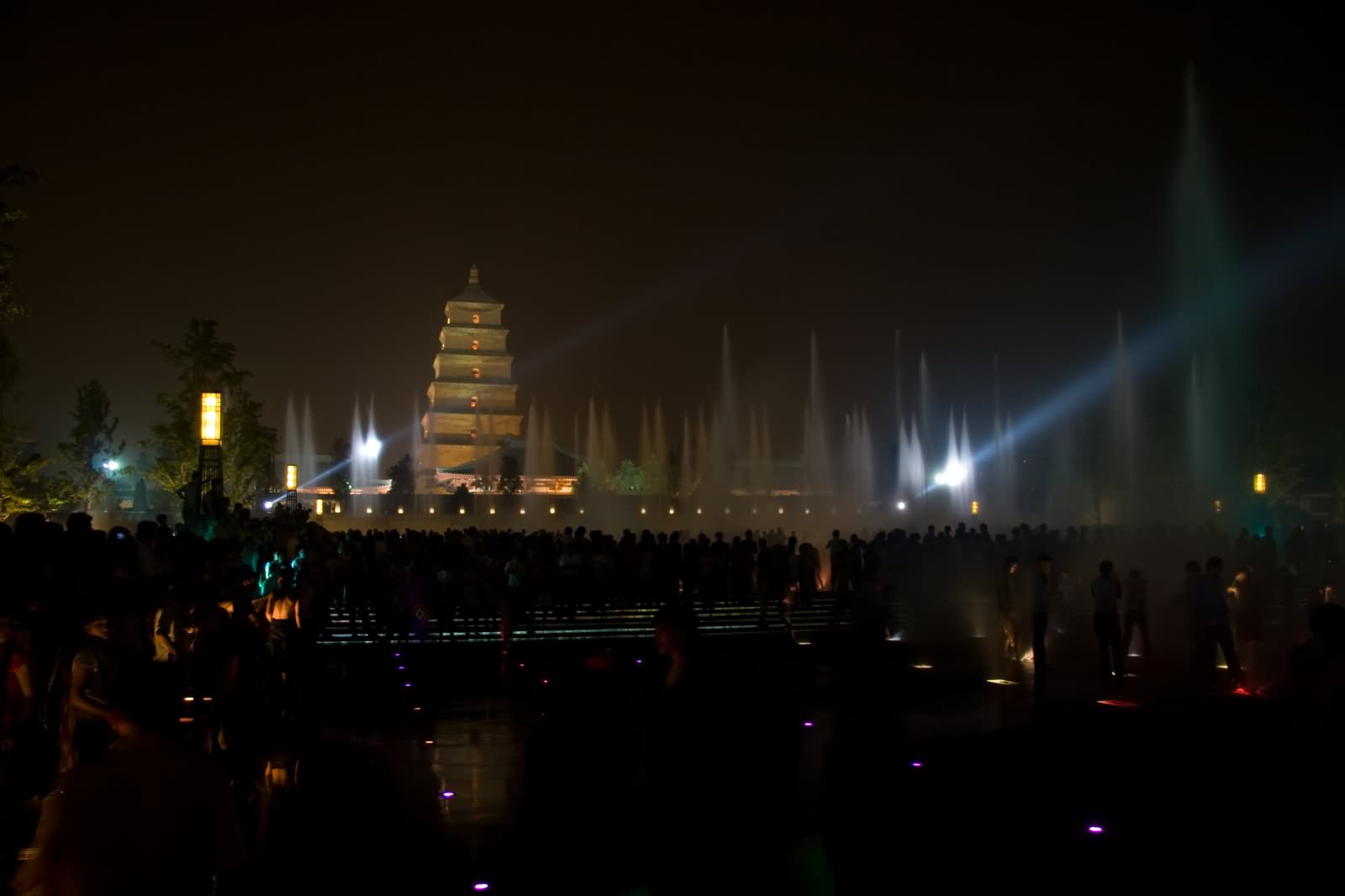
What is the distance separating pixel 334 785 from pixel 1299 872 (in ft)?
19.7

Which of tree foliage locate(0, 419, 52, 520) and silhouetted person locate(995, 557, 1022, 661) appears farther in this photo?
tree foliage locate(0, 419, 52, 520)

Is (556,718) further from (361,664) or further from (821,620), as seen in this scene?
(821,620)

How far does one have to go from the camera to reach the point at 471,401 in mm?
74312

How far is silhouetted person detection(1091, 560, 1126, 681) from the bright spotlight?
51081 millimetres

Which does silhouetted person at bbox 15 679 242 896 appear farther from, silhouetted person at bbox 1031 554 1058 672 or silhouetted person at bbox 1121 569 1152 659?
silhouetted person at bbox 1121 569 1152 659

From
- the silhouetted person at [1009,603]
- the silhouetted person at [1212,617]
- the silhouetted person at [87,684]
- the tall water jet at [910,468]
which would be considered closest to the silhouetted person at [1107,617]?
the silhouetted person at [1212,617]

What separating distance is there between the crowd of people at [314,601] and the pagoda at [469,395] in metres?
49.5

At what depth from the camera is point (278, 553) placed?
727 inches

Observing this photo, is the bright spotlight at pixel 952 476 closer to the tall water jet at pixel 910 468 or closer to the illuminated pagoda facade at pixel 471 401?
the tall water jet at pixel 910 468

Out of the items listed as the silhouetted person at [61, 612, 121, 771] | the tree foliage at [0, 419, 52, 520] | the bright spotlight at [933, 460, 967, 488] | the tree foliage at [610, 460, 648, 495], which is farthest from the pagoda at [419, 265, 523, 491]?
the silhouetted person at [61, 612, 121, 771]

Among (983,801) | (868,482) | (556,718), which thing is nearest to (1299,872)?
(983,801)

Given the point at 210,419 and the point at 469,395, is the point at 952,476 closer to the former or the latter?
the point at 469,395

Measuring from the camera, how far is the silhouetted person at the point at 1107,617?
41.0ft

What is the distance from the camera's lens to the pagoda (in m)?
72.8
